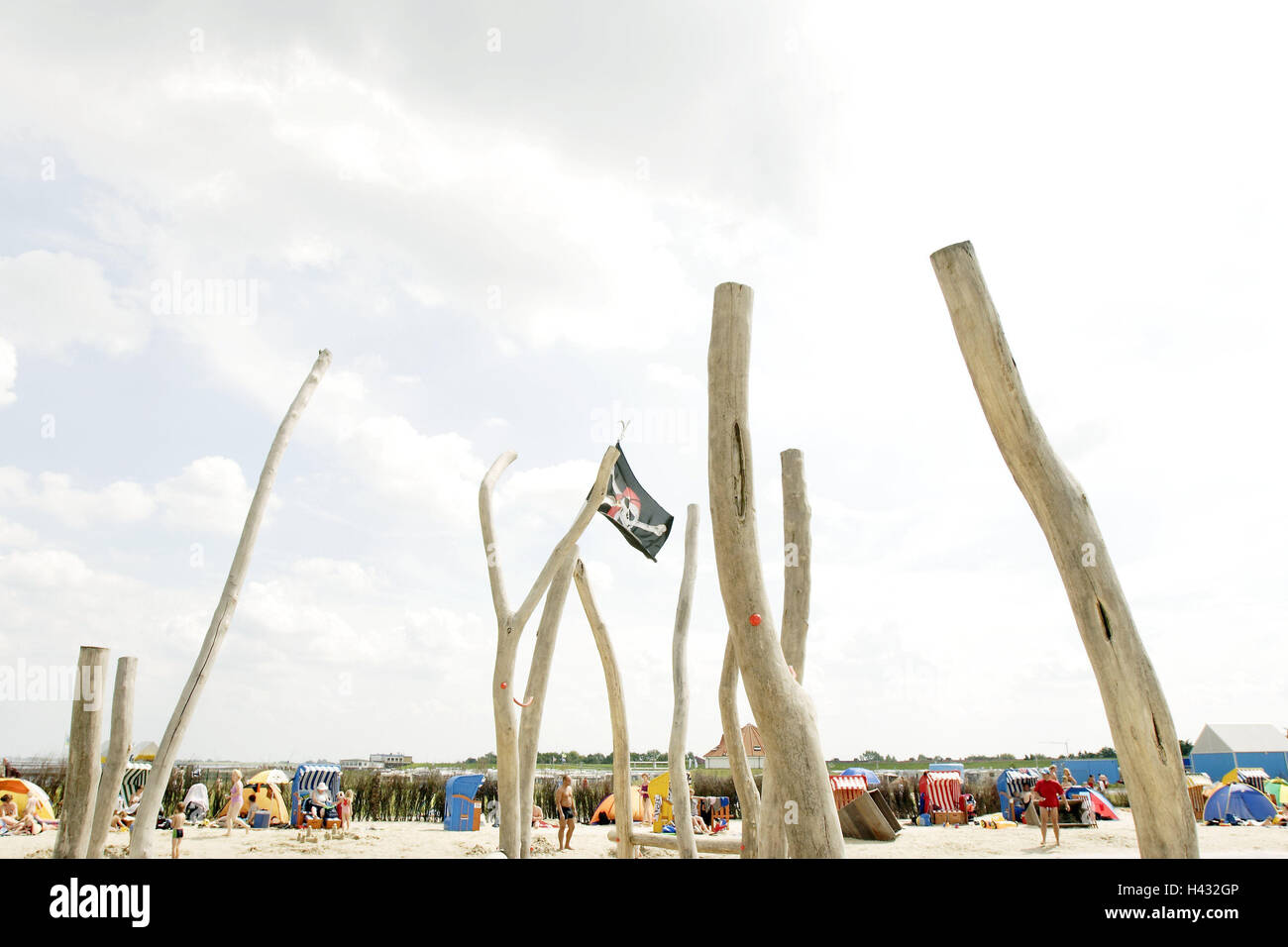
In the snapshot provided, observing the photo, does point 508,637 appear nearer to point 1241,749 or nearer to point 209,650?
point 209,650

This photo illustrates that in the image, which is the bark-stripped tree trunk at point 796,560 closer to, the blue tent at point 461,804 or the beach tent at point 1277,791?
the blue tent at point 461,804

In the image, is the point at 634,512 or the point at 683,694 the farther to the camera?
the point at 683,694

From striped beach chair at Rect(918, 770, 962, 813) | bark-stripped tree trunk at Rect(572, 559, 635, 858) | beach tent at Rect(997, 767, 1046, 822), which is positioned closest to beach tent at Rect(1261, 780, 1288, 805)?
beach tent at Rect(997, 767, 1046, 822)

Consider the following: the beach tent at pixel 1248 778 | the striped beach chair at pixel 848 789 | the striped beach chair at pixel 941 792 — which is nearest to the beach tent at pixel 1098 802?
the striped beach chair at pixel 941 792

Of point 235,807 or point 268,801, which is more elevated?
point 235,807

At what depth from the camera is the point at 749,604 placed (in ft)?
11.7

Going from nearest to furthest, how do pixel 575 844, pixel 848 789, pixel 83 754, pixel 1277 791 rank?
pixel 83 754 → pixel 575 844 → pixel 848 789 → pixel 1277 791

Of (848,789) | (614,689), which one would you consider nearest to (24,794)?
(614,689)

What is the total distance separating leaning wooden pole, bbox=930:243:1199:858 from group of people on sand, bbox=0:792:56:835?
50.6 ft

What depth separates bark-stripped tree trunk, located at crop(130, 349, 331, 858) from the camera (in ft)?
20.6

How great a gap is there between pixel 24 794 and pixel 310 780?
4.60 meters
